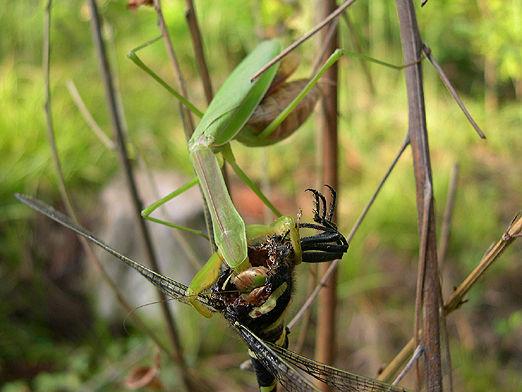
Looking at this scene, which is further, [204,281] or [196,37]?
[196,37]

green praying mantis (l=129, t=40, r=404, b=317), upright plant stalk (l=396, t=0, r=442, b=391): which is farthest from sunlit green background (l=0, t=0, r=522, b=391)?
upright plant stalk (l=396, t=0, r=442, b=391)

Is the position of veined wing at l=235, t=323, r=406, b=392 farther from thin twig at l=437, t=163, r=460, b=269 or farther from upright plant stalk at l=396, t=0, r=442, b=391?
thin twig at l=437, t=163, r=460, b=269

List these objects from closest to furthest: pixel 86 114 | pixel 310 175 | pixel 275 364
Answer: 1. pixel 275 364
2. pixel 86 114
3. pixel 310 175

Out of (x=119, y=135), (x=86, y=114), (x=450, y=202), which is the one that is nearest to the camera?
(x=450, y=202)

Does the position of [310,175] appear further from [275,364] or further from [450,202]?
[275,364]

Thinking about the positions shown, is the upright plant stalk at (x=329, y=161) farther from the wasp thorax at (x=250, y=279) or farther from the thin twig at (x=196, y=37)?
the wasp thorax at (x=250, y=279)

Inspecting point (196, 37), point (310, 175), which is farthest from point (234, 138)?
point (310, 175)

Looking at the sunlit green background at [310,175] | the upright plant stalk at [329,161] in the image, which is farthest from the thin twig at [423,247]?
the sunlit green background at [310,175]
